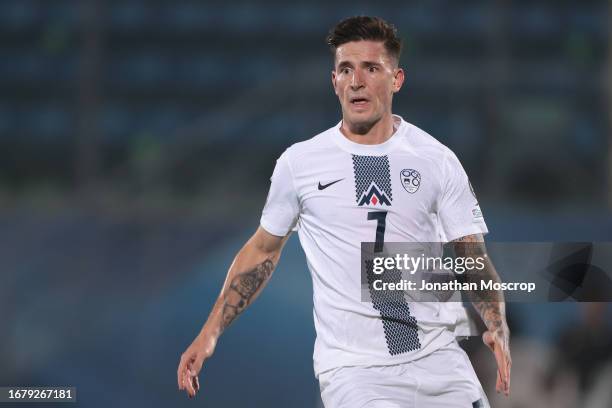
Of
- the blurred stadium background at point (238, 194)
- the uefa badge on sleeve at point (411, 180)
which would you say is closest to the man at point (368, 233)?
the uefa badge on sleeve at point (411, 180)

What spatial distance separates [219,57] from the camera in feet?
30.3

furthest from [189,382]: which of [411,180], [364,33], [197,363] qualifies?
[364,33]

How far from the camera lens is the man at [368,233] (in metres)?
3.57

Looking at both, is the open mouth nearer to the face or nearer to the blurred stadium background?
the face

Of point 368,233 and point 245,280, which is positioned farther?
point 245,280

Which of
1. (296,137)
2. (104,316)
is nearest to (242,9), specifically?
(296,137)

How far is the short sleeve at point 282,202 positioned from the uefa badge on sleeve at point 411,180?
1.43 ft

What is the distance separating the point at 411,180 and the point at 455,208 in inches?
7.9

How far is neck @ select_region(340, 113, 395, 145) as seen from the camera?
387 cm

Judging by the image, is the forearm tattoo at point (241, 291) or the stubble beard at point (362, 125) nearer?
the stubble beard at point (362, 125)

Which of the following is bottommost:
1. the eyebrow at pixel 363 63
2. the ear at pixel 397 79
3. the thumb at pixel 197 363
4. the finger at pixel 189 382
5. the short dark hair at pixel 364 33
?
the finger at pixel 189 382

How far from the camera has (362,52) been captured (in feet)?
12.5

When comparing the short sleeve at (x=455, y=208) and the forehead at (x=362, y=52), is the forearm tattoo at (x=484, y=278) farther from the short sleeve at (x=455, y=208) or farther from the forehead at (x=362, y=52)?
the forehead at (x=362, y=52)

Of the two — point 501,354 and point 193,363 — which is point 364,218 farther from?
point 193,363
